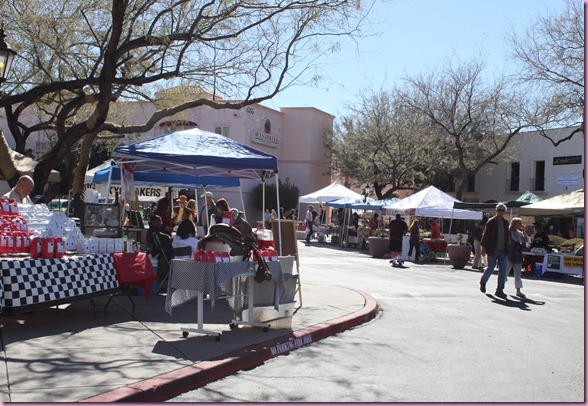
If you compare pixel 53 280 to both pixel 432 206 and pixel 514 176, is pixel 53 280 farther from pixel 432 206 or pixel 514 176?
pixel 514 176

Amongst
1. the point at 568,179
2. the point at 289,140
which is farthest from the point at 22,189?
the point at 289,140

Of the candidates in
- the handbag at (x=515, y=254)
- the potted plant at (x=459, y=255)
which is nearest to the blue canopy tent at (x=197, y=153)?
the handbag at (x=515, y=254)

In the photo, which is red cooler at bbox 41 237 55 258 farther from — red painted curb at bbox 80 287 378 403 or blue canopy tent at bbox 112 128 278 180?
blue canopy tent at bbox 112 128 278 180

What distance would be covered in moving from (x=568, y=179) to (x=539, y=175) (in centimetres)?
343

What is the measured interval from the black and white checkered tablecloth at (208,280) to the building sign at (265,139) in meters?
37.1

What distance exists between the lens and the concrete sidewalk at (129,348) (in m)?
5.42

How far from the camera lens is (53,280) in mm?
7547

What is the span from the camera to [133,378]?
5.71 meters

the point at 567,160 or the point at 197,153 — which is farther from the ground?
the point at 567,160

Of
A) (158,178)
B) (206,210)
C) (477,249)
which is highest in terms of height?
(158,178)

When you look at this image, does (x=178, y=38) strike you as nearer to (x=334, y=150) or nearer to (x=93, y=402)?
(x=93, y=402)

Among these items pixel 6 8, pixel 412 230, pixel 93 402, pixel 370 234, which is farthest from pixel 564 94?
pixel 93 402

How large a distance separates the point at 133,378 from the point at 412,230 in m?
19.1

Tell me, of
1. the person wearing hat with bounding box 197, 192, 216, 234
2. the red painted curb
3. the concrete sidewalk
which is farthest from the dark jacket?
the person wearing hat with bounding box 197, 192, 216, 234
